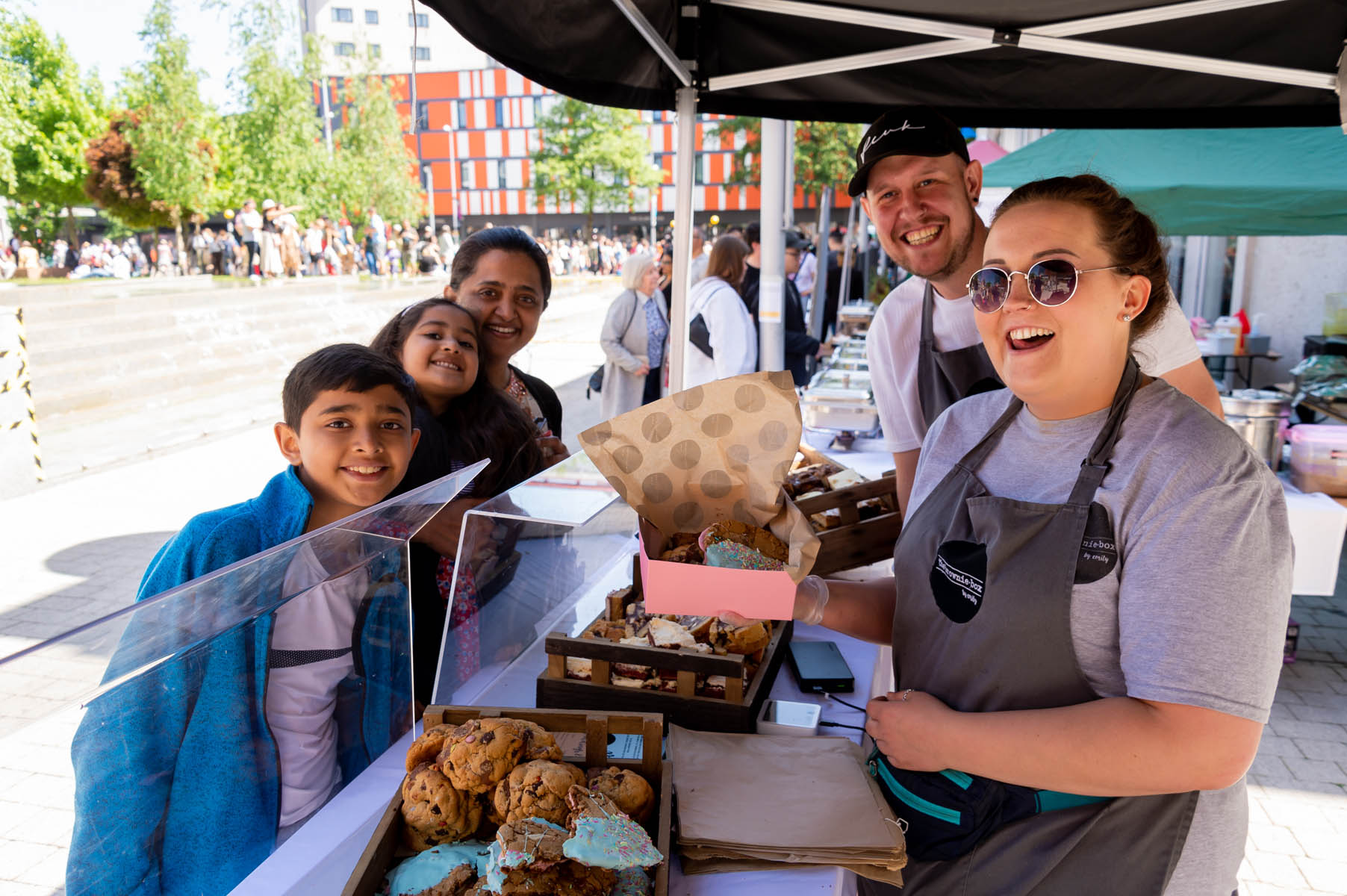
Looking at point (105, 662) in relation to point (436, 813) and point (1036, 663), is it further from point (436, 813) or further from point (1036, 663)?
point (1036, 663)

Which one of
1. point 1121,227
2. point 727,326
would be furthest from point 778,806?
point 727,326

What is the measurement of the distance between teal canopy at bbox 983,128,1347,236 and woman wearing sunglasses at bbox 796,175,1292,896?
11.5 ft

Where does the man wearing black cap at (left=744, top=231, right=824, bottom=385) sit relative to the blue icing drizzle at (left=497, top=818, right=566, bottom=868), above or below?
above

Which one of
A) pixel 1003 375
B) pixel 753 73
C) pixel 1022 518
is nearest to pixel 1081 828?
pixel 1022 518

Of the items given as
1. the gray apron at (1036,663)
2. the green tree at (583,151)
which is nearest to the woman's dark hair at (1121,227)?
the gray apron at (1036,663)

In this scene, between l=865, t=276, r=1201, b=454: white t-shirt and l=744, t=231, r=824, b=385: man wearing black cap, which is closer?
l=865, t=276, r=1201, b=454: white t-shirt

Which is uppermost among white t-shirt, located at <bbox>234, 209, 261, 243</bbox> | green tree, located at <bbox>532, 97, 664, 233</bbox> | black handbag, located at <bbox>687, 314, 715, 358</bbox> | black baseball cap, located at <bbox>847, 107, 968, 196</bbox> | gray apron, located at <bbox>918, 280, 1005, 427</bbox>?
green tree, located at <bbox>532, 97, 664, 233</bbox>

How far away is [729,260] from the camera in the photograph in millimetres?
6008

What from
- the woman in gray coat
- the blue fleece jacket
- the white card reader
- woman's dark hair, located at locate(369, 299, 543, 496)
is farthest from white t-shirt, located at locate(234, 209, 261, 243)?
the white card reader

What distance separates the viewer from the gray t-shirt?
1.16 m

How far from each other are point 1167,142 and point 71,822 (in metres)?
6.55

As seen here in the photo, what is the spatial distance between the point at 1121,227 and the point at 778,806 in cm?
112

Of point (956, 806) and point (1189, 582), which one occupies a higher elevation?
point (1189, 582)

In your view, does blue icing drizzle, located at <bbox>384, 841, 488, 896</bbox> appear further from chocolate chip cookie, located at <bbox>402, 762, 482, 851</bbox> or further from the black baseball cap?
the black baseball cap
